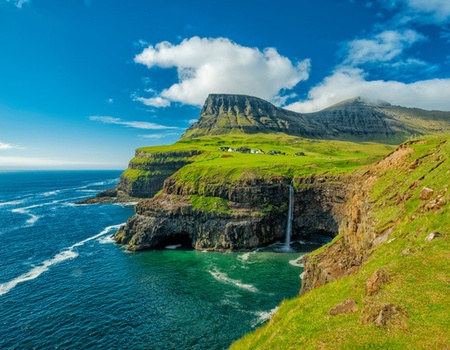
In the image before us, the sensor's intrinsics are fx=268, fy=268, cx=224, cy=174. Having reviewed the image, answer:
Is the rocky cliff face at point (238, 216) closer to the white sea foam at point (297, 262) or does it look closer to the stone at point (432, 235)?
the white sea foam at point (297, 262)

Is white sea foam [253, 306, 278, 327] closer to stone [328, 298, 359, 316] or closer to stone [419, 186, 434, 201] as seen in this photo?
stone [328, 298, 359, 316]

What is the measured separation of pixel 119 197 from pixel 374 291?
170 m

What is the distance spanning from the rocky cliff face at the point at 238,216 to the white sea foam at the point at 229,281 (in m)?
15.2

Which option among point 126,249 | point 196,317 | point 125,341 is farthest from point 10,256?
point 196,317

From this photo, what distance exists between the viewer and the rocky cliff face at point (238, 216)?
7775cm

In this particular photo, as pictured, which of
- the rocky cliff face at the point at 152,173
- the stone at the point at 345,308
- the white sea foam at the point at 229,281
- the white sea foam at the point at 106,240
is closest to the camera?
the stone at the point at 345,308

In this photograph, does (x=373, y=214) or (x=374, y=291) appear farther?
(x=373, y=214)

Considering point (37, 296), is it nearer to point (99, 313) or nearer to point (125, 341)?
point (99, 313)

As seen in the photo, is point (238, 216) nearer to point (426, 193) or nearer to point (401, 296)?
point (426, 193)

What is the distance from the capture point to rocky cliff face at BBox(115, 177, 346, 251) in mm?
77750

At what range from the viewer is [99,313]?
44.9 m

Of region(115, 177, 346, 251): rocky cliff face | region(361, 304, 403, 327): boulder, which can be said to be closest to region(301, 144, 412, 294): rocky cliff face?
region(361, 304, 403, 327): boulder

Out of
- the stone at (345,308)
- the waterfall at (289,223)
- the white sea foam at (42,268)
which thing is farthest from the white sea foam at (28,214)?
the stone at (345,308)

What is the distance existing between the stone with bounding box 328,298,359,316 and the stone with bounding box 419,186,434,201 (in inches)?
586
